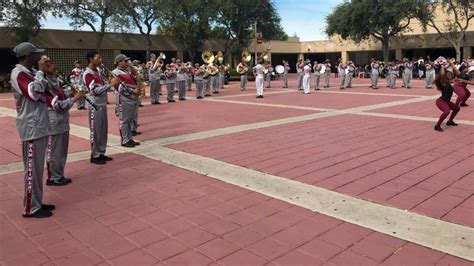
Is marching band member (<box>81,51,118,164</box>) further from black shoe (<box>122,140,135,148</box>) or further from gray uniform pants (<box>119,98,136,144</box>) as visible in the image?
black shoe (<box>122,140,135,148</box>)

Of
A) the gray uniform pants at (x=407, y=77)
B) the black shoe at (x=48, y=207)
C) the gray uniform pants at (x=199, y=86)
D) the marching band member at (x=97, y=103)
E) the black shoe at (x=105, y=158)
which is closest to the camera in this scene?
the black shoe at (x=48, y=207)

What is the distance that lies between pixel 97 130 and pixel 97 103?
435mm

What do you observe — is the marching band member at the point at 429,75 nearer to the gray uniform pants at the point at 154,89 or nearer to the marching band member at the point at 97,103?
the gray uniform pants at the point at 154,89

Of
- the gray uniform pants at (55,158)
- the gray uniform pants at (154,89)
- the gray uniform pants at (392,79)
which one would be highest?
the gray uniform pants at (392,79)

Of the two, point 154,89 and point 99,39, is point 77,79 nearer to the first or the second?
point 154,89

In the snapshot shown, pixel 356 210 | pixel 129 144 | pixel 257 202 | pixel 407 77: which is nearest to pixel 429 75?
pixel 407 77

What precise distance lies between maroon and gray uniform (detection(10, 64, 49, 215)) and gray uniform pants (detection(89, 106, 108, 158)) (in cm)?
221

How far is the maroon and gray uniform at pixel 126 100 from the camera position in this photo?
7.86m

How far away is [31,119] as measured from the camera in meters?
4.62

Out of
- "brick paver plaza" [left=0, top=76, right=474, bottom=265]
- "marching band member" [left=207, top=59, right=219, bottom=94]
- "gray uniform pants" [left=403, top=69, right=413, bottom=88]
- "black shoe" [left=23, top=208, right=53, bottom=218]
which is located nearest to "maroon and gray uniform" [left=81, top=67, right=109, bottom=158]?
"brick paver plaza" [left=0, top=76, right=474, bottom=265]

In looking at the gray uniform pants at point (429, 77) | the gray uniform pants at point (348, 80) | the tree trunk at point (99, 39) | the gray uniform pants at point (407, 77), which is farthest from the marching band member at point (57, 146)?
the tree trunk at point (99, 39)

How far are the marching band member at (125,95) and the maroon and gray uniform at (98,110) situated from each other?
0.68 meters

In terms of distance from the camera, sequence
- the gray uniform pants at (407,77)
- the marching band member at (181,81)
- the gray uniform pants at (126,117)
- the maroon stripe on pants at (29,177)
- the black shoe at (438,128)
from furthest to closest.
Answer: the gray uniform pants at (407,77) < the marching band member at (181,81) < the black shoe at (438,128) < the gray uniform pants at (126,117) < the maroon stripe on pants at (29,177)

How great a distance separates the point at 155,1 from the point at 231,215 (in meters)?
30.3
